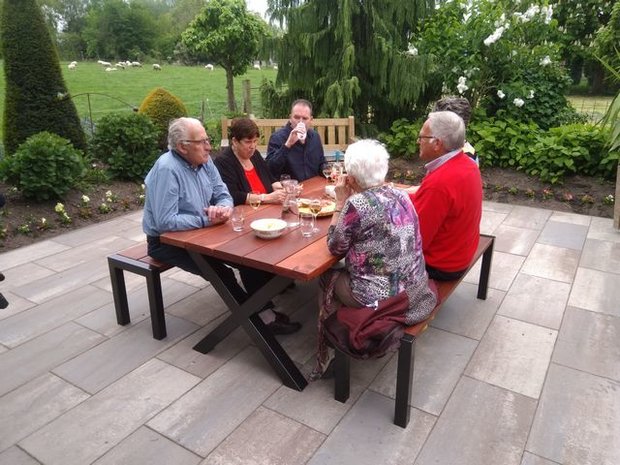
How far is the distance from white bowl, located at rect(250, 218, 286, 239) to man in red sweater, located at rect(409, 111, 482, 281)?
70 cm

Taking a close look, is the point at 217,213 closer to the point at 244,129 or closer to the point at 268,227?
the point at 268,227

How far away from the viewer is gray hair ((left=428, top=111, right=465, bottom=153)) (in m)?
2.30

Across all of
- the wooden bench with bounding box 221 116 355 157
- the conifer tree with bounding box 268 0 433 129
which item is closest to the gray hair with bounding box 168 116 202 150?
the wooden bench with bounding box 221 116 355 157

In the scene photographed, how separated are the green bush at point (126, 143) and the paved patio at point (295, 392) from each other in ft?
7.99

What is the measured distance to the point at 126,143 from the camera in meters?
5.70

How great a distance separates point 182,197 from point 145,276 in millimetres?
511

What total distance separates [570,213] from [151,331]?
450 cm

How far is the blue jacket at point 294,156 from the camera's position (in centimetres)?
365

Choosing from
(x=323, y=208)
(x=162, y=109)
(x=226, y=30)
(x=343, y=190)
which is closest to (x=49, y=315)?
(x=323, y=208)

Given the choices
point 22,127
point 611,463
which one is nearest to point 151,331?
point 611,463

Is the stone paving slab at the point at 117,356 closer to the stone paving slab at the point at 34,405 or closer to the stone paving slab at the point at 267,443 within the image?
the stone paving slab at the point at 34,405

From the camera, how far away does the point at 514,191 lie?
5.53 meters

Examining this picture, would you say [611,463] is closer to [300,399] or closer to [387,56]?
[300,399]

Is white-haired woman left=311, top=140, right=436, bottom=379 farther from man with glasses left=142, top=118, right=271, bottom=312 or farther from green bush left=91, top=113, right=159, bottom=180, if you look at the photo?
green bush left=91, top=113, right=159, bottom=180
